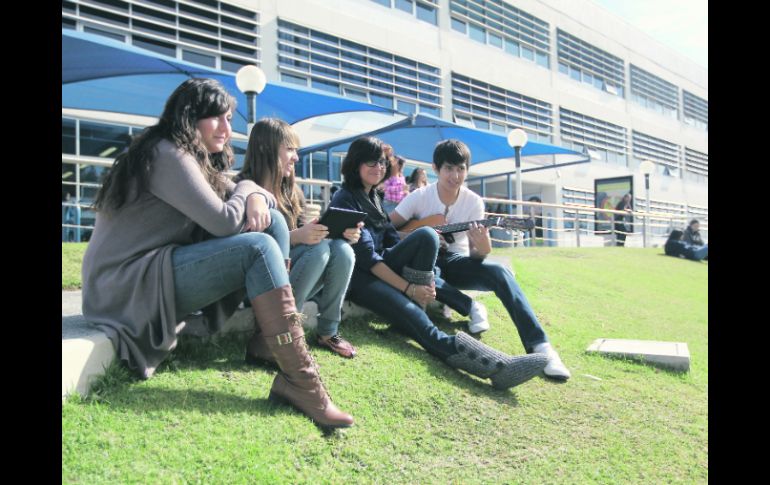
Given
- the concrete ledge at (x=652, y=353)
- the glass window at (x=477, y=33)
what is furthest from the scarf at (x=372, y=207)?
the glass window at (x=477, y=33)

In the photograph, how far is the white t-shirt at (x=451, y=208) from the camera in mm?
4426

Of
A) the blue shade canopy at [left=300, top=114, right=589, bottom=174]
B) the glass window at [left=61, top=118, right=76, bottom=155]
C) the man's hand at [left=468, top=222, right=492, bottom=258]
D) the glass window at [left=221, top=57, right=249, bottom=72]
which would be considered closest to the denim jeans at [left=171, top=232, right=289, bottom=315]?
the man's hand at [left=468, top=222, right=492, bottom=258]

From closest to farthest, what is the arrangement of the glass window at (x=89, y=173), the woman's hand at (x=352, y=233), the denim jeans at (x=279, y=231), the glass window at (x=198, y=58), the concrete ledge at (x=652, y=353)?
the denim jeans at (x=279, y=231) → the woman's hand at (x=352, y=233) → the concrete ledge at (x=652, y=353) → the glass window at (x=89, y=173) → the glass window at (x=198, y=58)

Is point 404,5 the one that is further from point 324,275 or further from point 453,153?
point 324,275

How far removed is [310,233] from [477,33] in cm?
1976

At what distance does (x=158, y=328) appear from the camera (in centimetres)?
247

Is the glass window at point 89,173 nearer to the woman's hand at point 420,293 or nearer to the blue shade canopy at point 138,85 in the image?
the blue shade canopy at point 138,85

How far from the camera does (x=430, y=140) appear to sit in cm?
1419

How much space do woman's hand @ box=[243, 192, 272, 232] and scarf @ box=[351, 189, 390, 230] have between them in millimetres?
1262

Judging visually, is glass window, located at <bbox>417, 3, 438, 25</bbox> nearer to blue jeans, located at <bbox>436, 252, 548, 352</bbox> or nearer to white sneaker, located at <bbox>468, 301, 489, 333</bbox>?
blue jeans, located at <bbox>436, 252, 548, 352</bbox>

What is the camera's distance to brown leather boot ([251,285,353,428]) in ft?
7.80

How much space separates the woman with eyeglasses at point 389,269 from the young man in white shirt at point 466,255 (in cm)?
46

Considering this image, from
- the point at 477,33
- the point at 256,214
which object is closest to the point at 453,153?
the point at 256,214
